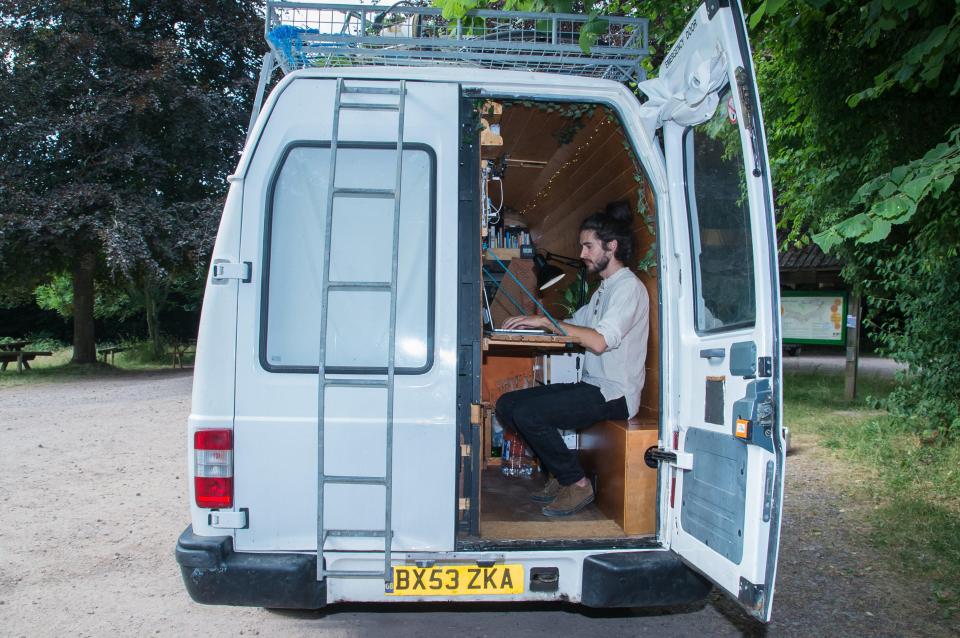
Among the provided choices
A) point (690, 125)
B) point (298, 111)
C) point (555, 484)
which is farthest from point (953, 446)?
point (298, 111)

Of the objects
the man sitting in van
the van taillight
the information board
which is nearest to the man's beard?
the man sitting in van

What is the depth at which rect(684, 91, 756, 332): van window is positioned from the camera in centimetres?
260

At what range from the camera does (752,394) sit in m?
2.47

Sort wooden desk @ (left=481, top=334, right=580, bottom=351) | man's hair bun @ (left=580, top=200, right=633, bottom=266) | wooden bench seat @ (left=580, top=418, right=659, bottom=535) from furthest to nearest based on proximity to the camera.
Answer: man's hair bun @ (left=580, top=200, right=633, bottom=266), wooden desk @ (left=481, top=334, right=580, bottom=351), wooden bench seat @ (left=580, top=418, right=659, bottom=535)

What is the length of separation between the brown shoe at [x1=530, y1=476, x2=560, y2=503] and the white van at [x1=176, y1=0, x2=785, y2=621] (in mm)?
1280

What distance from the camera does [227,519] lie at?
2.72 meters

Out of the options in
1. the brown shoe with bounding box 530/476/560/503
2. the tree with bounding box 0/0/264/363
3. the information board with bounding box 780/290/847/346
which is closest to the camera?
the brown shoe with bounding box 530/476/560/503

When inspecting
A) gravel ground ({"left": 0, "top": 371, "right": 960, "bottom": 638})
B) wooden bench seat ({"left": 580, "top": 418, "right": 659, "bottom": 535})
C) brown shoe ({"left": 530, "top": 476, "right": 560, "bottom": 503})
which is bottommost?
gravel ground ({"left": 0, "top": 371, "right": 960, "bottom": 638})

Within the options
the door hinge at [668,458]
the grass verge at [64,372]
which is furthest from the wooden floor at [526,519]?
the grass verge at [64,372]

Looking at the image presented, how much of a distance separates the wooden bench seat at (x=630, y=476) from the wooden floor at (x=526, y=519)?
79mm

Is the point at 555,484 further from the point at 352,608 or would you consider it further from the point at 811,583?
the point at 811,583

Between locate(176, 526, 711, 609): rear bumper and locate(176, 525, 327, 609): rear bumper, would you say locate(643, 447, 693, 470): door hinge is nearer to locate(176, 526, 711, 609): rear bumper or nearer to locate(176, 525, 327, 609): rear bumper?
locate(176, 526, 711, 609): rear bumper

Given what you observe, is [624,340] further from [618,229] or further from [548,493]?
[548,493]

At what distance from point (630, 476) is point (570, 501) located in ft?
2.08
